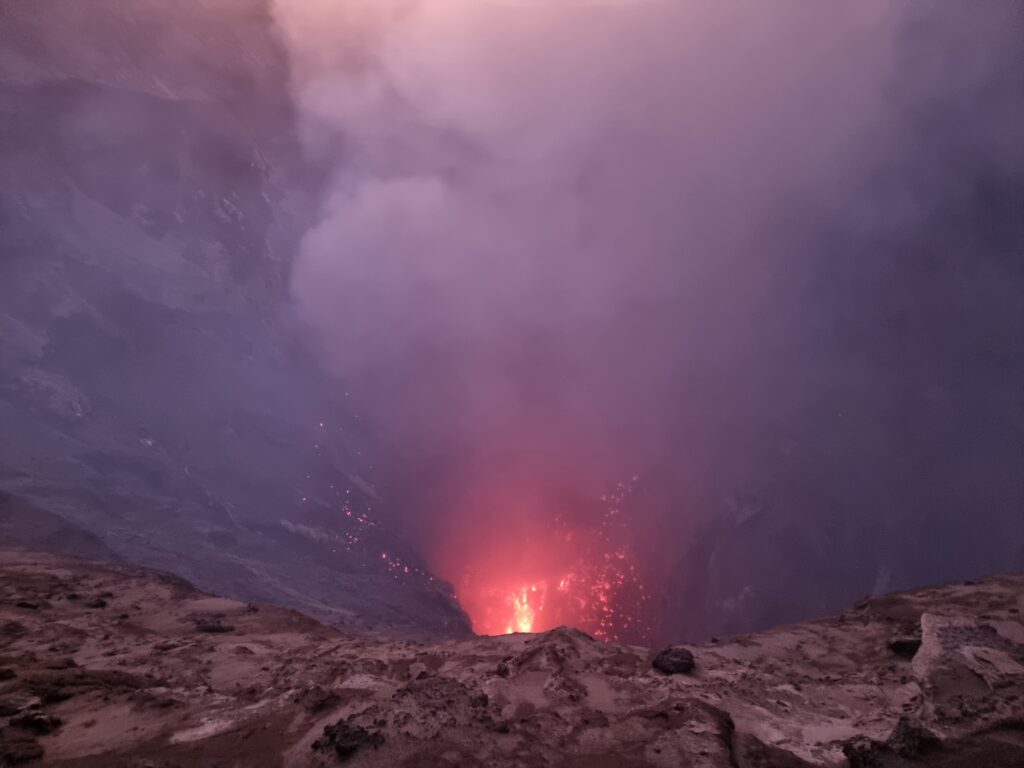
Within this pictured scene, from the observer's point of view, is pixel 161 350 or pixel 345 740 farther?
pixel 161 350

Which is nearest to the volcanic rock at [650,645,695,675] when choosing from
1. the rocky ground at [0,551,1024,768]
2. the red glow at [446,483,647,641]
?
the rocky ground at [0,551,1024,768]

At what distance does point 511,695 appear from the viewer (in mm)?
6238

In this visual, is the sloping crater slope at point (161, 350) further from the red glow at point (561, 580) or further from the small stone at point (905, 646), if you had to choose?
the small stone at point (905, 646)

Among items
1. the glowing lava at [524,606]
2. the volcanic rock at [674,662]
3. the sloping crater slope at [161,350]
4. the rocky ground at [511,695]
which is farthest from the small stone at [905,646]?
the glowing lava at [524,606]

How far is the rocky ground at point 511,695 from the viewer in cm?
497

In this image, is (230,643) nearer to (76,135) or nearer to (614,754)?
(614,754)

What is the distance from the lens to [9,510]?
44.8 feet

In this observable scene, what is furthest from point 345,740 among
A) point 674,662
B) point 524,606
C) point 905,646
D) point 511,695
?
point 524,606

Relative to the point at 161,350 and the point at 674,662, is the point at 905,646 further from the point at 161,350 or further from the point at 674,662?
the point at 161,350

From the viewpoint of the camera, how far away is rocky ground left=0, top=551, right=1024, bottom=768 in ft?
16.3

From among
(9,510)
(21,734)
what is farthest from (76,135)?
(21,734)

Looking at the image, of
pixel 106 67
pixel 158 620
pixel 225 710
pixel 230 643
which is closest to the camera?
pixel 225 710

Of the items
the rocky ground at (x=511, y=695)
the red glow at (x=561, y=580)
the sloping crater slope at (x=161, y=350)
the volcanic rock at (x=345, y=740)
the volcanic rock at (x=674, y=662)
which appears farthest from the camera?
the red glow at (x=561, y=580)

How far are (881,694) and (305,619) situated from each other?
9248mm
